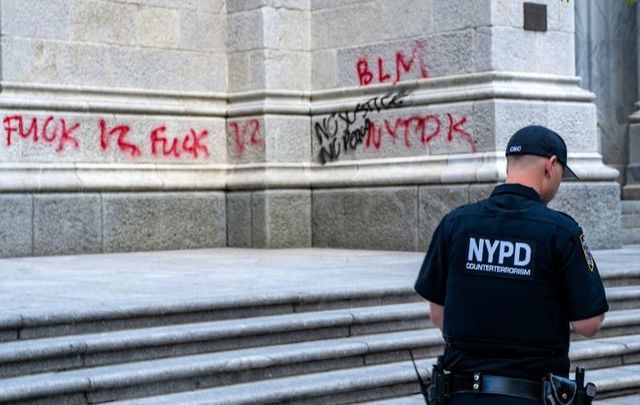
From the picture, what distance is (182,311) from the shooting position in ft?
27.5

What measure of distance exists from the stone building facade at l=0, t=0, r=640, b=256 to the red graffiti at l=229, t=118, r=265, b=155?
17 mm

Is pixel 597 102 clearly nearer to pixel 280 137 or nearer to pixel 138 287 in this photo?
pixel 280 137

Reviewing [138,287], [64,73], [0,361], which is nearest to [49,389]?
[0,361]

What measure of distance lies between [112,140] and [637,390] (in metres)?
6.76

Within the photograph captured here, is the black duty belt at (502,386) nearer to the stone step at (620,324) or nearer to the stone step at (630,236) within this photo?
the stone step at (620,324)

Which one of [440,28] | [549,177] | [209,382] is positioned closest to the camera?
[549,177]

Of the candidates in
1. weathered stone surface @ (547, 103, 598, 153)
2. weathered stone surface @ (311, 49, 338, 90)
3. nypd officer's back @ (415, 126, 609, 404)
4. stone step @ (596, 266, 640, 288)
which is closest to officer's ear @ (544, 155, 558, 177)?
nypd officer's back @ (415, 126, 609, 404)

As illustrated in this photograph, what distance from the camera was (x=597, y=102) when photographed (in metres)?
17.4

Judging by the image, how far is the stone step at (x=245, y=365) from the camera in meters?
7.24

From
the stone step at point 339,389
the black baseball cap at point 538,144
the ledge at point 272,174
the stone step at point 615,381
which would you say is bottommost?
the stone step at point 615,381

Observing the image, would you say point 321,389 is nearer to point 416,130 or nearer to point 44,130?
point 416,130

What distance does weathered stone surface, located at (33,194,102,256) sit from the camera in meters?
13.1

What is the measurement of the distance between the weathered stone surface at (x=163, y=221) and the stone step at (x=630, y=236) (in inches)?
166

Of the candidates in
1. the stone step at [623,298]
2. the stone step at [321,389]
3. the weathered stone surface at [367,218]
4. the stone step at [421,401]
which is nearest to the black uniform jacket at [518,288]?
the stone step at [321,389]
